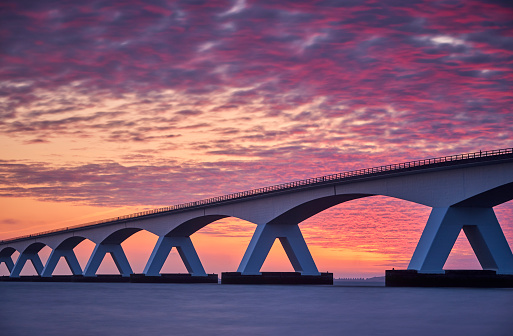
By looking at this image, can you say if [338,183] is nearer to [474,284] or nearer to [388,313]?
[474,284]

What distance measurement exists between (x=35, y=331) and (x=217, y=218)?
62441mm

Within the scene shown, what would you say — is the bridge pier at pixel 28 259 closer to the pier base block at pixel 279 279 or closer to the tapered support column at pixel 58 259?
the tapered support column at pixel 58 259

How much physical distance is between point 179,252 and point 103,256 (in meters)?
23.3

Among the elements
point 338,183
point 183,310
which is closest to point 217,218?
A: point 338,183

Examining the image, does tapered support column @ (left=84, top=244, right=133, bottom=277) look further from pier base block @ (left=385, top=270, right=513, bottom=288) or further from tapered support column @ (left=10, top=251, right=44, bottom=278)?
pier base block @ (left=385, top=270, right=513, bottom=288)

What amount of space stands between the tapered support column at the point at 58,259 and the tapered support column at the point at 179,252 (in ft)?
126

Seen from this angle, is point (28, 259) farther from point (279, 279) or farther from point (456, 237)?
point (456, 237)

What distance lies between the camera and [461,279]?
50.6 meters

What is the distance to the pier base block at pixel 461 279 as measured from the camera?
50.3 m

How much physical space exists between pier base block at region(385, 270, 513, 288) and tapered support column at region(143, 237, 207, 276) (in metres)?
42.5

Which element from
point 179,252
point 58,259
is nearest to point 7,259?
point 58,259

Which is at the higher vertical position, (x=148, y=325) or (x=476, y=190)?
(x=476, y=190)

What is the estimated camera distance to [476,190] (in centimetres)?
4959

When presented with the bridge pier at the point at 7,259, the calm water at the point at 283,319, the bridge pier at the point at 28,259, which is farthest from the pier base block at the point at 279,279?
the bridge pier at the point at 7,259
